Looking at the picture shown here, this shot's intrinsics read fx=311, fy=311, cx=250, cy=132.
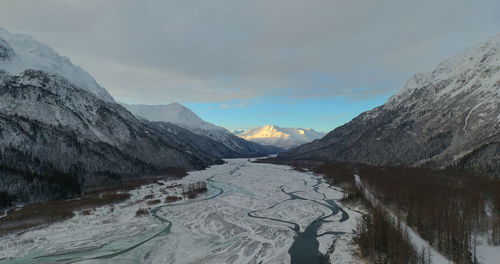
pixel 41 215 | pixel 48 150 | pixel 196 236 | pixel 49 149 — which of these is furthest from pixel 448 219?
pixel 49 149

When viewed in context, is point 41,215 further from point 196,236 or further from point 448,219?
point 448,219

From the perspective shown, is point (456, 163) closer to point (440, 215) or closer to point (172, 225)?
point (440, 215)

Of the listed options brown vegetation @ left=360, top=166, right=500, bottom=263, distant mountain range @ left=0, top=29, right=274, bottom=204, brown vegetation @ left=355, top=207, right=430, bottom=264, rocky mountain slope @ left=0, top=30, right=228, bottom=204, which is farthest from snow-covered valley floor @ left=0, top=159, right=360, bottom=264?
rocky mountain slope @ left=0, top=30, right=228, bottom=204

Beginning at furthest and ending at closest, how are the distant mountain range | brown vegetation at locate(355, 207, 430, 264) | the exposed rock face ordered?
the exposed rock face → the distant mountain range → brown vegetation at locate(355, 207, 430, 264)

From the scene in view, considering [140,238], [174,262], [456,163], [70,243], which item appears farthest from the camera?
[456,163]

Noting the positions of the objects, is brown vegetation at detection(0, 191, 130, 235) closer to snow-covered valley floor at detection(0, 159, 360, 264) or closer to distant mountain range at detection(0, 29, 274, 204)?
snow-covered valley floor at detection(0, 159, 360, 264)

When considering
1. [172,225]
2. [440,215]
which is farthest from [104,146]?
[440,215]

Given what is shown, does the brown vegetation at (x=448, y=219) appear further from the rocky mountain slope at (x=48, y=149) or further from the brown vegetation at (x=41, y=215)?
the rocky mountain slope at (x=48, y=149)

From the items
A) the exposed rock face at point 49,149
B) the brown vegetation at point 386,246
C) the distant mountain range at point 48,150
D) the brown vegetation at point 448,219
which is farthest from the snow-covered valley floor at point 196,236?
the exposed rock face at point 49,149
